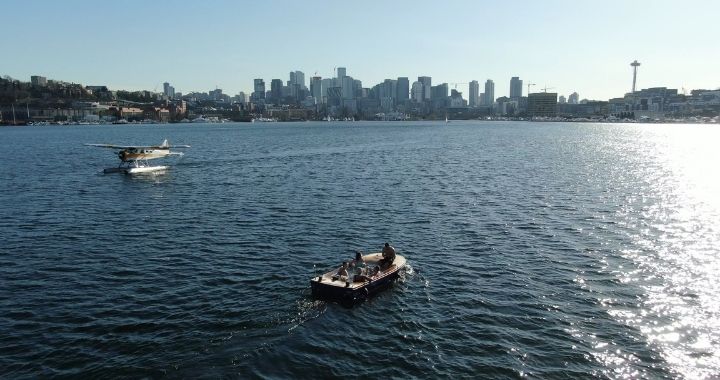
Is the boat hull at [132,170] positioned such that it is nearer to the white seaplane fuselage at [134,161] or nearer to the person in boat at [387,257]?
the white seaplane fuselage at [134,161]

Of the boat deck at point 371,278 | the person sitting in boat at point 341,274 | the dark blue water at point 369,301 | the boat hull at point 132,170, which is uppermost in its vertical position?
the boat hull at point 132,170

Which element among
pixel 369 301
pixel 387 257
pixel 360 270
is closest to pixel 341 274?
pixel 360 270

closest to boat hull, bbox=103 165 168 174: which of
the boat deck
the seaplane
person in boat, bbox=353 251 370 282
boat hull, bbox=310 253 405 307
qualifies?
the seaplane

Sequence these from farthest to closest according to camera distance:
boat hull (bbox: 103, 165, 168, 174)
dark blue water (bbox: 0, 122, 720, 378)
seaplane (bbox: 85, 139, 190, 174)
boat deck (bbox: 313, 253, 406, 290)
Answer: seaplane (bbox: 85, 139, 190, 174)
boat hull (bbox: 103, 165, 168, 174)
boat deck (bbox: 313, 253, 406, 290)
dark blue water (bbox: 0, 122, 720, 378)

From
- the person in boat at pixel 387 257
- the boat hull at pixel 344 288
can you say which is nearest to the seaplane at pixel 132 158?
the person in boat at pixel 387 257

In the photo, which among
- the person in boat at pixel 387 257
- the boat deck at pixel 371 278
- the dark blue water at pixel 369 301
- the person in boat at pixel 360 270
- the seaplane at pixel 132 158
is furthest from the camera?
the seaplane at pixel 132 158

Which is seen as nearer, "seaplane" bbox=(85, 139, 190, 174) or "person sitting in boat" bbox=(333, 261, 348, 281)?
"person sitting in boat" bbox=(333, 261, 348, 281)

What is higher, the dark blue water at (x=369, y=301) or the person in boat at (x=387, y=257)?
the person in boat at (x=387, y=257)

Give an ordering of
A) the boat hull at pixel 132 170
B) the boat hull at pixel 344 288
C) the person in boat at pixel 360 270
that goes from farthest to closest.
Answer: the boat hull at pixel 132 170, the person in boat at pixel 360 270, the boat hull at pixel 344 288

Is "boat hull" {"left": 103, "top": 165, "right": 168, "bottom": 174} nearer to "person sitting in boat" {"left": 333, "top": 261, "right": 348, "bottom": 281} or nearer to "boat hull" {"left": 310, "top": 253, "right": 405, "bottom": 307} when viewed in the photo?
"person sitting in boat" {"left": 333, "top": 261, "right": 348, "bottom": 281}

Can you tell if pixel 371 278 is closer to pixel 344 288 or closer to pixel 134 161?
pixel 344 288

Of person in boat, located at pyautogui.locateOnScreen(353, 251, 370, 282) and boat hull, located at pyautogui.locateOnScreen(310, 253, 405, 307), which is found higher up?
person in boat, located at pyautogui.locateOnScreen(353, 251, 370, 282)
